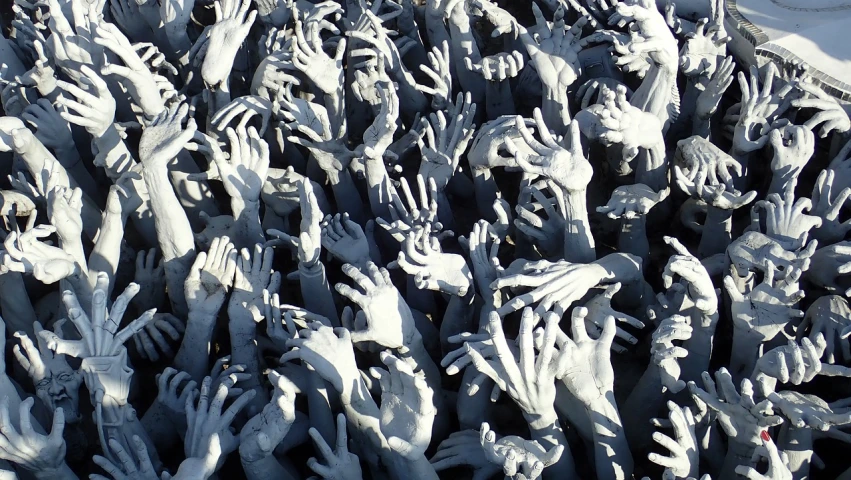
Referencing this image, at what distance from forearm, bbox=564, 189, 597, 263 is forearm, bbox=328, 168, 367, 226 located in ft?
3.38

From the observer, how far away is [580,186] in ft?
9.74

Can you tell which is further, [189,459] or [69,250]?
[69,250]

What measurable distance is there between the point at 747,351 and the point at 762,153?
1.21m

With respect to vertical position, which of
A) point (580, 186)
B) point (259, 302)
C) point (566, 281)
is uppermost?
point (580, 186)

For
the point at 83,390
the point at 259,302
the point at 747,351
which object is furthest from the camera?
the point at 83,390

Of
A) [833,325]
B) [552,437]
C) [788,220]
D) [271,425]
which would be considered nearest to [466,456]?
[552,437]

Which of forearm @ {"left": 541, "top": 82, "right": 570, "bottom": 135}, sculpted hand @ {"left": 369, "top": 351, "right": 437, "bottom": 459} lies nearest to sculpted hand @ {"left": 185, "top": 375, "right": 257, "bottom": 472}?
sculpted hand @ {"left": 369, "top": 351, "right": 437, "bottom": 459}

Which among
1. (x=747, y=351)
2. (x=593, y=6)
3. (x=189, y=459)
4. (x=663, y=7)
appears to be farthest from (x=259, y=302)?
(x=663, y=7)

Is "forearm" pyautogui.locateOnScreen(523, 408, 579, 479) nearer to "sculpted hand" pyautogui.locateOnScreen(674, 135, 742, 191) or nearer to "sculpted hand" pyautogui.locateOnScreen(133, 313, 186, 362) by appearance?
"sculpted hand" pyautogui.locateOnScreen(674, 135, 742, 191)

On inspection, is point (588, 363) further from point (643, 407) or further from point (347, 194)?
point (347, 194)

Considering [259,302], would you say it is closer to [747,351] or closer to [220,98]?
[220,98]

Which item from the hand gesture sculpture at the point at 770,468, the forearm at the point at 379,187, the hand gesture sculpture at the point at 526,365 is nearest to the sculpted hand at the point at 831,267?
the hand gesture sculpture at the point at 770,468

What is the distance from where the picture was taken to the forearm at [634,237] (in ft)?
10.7

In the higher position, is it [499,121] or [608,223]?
[499,121]
